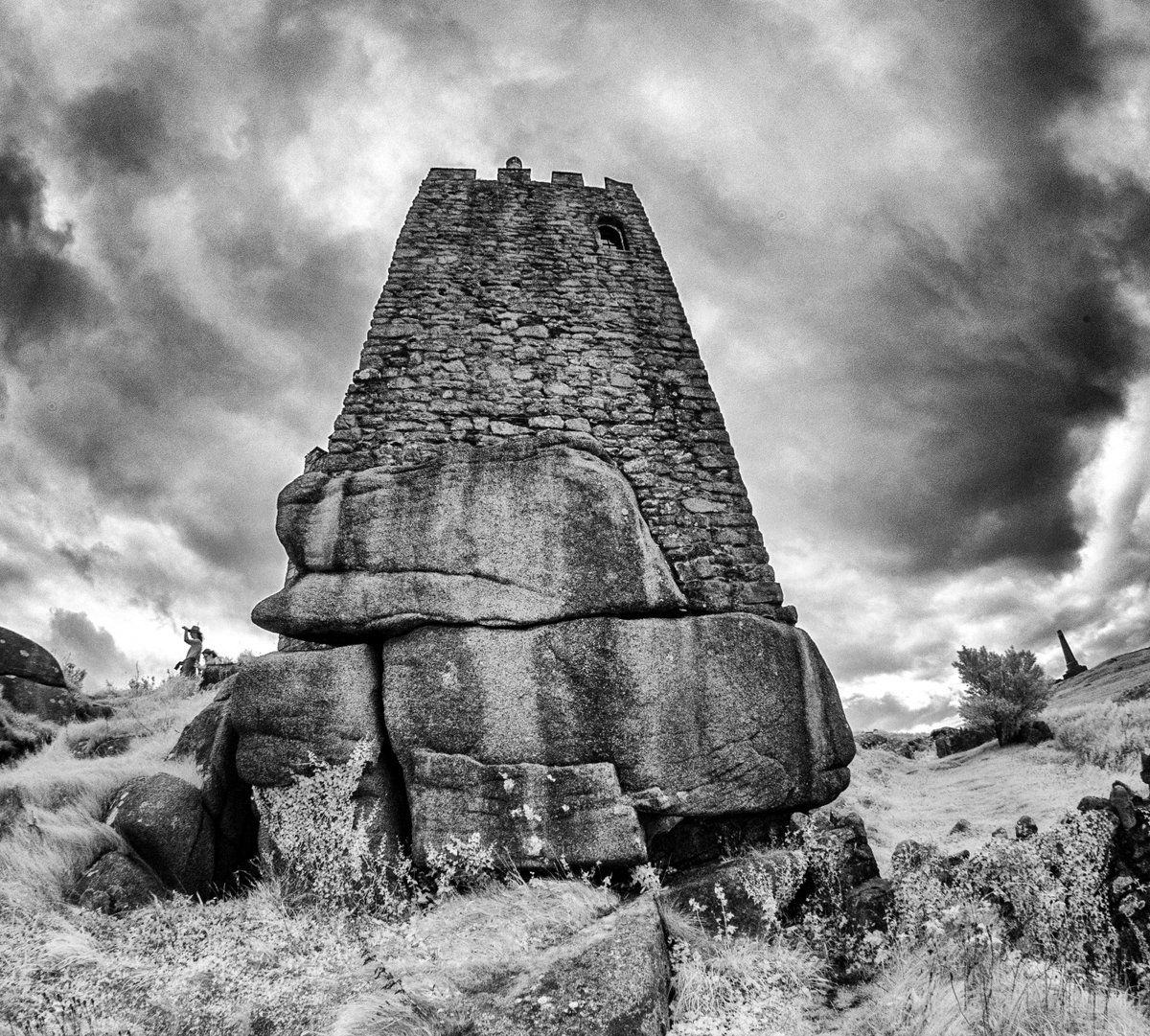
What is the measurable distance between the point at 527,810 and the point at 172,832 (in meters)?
2.71

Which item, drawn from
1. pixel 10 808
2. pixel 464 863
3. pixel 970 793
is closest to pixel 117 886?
pixel 10 808

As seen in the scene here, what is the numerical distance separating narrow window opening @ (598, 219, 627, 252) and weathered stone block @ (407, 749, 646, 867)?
7.45 meters

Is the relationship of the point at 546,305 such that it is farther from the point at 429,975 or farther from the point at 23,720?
the point at 23,720

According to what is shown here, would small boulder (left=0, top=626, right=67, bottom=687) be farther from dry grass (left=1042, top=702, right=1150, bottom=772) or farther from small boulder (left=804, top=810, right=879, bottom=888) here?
dry grass (left=1042, top=702, right=1150, bottom=772)

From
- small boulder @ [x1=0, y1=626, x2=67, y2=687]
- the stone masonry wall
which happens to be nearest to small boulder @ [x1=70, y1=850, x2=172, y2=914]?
the stone masonry wall

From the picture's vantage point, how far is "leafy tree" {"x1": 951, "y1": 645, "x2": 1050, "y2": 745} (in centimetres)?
1561

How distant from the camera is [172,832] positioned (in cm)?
500

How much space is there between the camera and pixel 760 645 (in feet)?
17.2

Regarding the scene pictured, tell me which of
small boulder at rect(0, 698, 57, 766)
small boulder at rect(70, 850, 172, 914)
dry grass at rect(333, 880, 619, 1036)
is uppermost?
small boulder at rect(0, 698, 57, 766)

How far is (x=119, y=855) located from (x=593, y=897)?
3.42 metres

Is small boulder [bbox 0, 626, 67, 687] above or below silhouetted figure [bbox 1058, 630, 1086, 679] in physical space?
above

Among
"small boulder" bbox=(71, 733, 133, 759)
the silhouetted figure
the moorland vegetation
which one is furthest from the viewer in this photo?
the silhouetted figure

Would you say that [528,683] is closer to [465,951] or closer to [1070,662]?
[465,951]

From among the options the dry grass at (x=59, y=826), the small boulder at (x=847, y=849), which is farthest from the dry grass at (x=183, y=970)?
the small boulder at (x=847, y=849)
